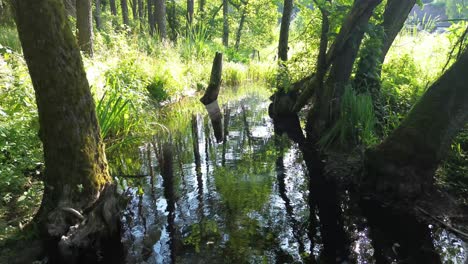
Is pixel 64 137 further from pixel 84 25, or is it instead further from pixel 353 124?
pixel 84 25

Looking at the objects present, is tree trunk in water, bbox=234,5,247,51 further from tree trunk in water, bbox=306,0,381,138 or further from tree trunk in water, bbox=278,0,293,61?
tree trunk in water, bbox=306,0,381,138

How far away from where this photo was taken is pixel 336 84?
6180 millimetres

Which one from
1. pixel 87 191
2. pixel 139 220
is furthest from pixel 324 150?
pixel 87 191

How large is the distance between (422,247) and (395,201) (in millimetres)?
816

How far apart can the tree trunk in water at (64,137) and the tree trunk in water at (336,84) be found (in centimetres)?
414

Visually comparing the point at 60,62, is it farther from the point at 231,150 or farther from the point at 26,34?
the point at 231,150

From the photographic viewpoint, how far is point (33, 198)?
3.64 meters

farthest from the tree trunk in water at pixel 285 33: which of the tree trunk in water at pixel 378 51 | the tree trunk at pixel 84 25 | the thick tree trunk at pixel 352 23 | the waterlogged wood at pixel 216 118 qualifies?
the tree trunk at pixel 84 25

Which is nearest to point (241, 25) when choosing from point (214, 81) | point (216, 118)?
point (214, 81)

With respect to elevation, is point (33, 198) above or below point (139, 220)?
above

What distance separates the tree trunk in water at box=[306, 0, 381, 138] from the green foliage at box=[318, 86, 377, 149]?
344 millimetres

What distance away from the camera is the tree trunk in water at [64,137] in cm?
281

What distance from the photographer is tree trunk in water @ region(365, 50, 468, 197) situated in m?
3.71

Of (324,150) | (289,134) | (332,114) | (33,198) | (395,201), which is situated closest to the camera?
(33,198)
